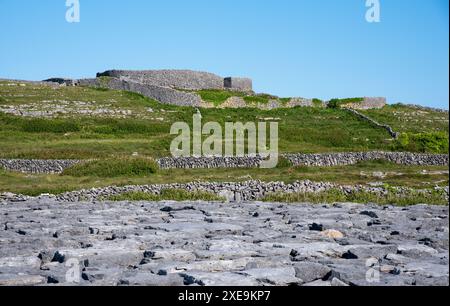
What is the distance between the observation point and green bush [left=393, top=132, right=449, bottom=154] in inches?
1619

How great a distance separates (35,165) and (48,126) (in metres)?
13.2

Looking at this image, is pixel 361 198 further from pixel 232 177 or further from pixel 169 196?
pixel 232 177

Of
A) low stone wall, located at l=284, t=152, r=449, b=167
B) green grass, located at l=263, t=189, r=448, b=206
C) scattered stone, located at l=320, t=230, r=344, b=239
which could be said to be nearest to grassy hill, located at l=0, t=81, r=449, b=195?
low stone wall, located at l=284, t=152, r=449, b=167

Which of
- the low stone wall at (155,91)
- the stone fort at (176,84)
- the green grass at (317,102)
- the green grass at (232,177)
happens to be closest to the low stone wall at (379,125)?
the green grass at (317,102)

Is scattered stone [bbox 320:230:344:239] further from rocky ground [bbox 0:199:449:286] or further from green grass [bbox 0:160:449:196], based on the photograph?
green grass [bbox 0:160:449:196]

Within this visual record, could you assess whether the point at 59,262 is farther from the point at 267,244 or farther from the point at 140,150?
the point at 140,150

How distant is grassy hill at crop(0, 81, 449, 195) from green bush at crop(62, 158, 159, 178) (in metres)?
0.10

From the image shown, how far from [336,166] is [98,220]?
947 inches

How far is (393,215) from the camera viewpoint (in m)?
14.0

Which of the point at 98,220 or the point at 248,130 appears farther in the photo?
the point at 248,130

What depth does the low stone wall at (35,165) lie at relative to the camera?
32656 mm
